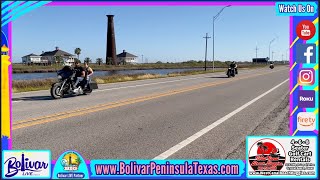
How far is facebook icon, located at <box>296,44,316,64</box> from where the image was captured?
2900mm

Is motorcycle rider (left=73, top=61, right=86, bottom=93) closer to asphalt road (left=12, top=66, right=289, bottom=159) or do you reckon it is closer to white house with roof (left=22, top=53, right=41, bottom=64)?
asphalt road (left=12, top=66, right=289, bottom=159)

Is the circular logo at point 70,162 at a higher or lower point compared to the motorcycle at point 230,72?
lower

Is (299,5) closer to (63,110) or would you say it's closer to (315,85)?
(315,85)

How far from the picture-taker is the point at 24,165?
3049 millimetres

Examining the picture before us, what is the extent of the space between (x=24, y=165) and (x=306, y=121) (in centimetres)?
273

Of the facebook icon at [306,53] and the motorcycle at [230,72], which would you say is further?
the motorcycle at [230,72]

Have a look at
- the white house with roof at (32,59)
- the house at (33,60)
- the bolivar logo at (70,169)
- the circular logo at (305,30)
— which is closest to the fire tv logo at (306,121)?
the circular logo at (305,30)

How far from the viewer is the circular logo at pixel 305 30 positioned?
9.49ft

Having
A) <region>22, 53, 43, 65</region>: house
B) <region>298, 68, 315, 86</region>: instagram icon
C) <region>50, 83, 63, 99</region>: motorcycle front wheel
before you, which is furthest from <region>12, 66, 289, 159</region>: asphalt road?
<region>22, 53, 43, 65</region>: house

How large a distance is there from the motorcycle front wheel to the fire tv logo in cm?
1132

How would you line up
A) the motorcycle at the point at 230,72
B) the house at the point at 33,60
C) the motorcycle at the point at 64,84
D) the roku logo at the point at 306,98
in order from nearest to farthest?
the roku logo at the point at 306,98
the motorcycle at the point at 64,84
the motorcycle at the point at 230,72
the house at the point at 33,60

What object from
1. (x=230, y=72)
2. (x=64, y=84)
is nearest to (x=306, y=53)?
(x=64, y=84)

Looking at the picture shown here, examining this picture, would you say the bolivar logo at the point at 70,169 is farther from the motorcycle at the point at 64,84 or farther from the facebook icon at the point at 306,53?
the motorcycle at the point at 64,84

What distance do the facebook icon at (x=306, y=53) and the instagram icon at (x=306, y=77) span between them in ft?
0.28
